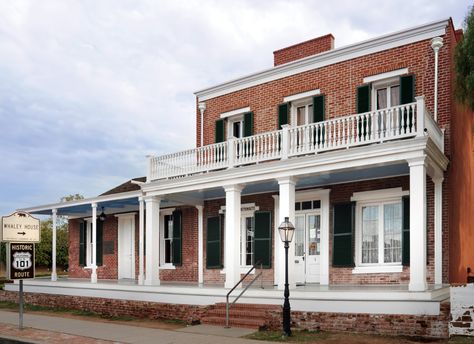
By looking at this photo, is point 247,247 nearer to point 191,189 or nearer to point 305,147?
point 191,189

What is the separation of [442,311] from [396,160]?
3.45 metres

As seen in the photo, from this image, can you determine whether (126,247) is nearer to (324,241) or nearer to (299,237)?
(299,237)

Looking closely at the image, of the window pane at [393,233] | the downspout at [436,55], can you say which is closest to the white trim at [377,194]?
the window pane at [393,233]

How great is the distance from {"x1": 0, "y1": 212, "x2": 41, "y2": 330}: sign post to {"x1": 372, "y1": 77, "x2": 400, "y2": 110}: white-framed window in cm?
992

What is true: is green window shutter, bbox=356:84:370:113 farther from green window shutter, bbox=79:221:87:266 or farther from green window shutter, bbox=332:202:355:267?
green window shutter, bbox=79:221:87:266

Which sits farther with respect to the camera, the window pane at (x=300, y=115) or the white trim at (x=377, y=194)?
the window pane at (x=300, y=115)

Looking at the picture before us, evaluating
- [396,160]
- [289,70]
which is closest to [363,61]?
[289,70]

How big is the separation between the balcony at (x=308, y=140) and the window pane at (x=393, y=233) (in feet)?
7.12

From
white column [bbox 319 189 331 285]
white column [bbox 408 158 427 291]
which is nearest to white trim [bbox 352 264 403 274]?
white column [bbox 319 189 331 285]

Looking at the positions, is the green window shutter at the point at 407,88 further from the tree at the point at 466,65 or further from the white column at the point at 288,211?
the white column at the point at 288,211

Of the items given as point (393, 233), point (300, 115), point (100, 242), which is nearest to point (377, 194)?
point (393, 233)

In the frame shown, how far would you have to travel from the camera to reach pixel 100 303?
1808 centimetres

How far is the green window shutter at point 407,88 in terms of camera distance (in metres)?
14.8

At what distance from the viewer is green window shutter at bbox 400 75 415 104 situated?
583 inches
